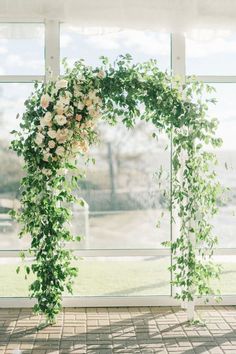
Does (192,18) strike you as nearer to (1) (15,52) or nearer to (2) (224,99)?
(2) (224,99)

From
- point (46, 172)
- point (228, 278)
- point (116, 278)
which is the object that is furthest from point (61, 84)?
point (228, 278)

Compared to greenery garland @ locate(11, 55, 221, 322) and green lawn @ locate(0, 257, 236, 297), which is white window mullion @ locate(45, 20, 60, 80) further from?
green lawn @ locate(0, 257, 236, 297)

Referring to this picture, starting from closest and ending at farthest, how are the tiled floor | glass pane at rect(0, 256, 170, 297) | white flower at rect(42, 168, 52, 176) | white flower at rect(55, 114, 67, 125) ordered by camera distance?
1. the tiled floor
2. white flower at rect(55, 114, 67, 125)
3. white flower at rect(42, 168, 52, 176)
4. glass pane at rect(0, 256, 170, 297)

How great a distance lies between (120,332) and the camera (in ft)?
15.0

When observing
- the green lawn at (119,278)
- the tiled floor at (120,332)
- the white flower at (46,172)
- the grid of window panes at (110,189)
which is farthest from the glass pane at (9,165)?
the white flower at (46,172)

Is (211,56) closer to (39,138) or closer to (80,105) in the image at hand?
(80,105)

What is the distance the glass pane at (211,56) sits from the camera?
539 cm

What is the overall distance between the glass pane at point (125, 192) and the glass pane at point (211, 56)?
711 mm

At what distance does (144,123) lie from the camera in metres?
5.43

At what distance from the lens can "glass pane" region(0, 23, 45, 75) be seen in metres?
5.32

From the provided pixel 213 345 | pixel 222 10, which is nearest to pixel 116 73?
A: pixel 222 10

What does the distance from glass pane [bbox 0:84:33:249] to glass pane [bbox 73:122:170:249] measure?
0.58 meters

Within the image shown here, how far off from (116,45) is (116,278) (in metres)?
2.15

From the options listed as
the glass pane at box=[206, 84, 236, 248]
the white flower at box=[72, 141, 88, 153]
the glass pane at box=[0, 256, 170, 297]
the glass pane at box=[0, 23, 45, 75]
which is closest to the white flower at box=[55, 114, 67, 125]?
the white flower at box=[72, 141, 88, 153]
